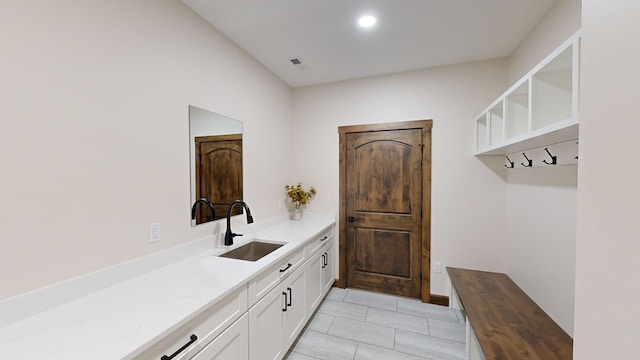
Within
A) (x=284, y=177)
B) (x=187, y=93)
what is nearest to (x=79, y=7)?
(x=187, y=93)

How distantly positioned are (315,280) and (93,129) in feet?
6.91

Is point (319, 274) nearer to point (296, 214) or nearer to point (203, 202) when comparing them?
point (296, 214)

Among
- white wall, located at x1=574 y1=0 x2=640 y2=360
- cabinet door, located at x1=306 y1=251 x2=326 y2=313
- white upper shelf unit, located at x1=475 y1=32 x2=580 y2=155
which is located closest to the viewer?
white wall, located at x1=574 y1=0 x2=640 y2=360

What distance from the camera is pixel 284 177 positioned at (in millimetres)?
3223

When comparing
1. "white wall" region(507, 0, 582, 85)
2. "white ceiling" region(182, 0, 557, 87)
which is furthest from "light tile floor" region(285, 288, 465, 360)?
"white ceiling" region(182, 0, 557, 87)

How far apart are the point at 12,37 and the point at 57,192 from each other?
0.64 meters

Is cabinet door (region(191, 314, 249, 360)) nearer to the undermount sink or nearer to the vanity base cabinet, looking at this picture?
the undermount sink

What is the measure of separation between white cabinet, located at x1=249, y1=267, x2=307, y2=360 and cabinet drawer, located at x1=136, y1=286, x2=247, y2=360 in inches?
6.5

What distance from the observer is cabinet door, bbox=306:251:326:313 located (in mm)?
2344

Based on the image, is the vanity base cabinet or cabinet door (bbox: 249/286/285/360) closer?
cabinet door (bbox: 249/286/285/360)

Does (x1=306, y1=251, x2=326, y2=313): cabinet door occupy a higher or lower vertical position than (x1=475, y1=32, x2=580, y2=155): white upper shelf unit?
lower

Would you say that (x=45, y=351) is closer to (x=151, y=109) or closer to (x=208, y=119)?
(x=151, y=109)

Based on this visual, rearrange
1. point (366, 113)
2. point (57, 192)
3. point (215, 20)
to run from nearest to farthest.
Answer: point (57, 192) < point (215, 20) < point (366, 113)

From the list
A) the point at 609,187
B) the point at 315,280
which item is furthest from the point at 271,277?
the point at 609,187
